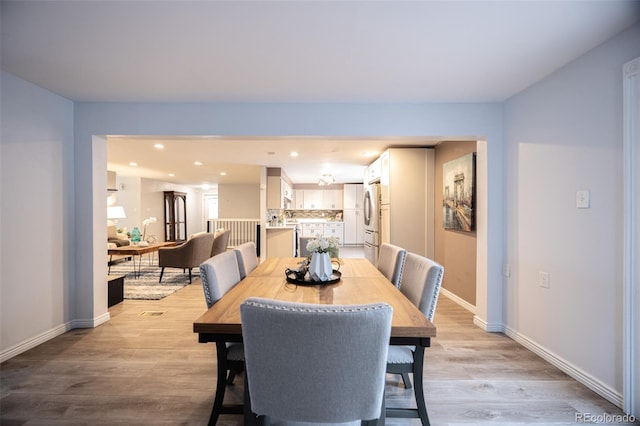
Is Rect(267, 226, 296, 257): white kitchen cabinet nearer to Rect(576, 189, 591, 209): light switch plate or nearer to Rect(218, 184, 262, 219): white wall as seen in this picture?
Rect(218, 184, 262, 219): white wall

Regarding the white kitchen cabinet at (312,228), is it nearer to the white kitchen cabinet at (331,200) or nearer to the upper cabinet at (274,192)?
the white kitchen cabinet at (331,200)

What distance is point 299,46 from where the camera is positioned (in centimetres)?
205

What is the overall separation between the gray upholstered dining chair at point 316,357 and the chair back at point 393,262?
1.31m

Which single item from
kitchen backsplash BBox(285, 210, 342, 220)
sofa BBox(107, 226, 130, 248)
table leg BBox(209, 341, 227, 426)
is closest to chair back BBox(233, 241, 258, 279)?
table leg BBox(209, 341, 227, 426)

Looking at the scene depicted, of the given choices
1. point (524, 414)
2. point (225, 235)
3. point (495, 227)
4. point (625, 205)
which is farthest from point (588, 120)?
point (225, 235)

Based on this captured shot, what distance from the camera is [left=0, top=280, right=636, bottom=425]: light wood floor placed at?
1832 mm

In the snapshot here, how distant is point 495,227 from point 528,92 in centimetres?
130

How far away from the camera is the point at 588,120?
2.12 m

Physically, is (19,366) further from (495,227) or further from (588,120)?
(588,120)

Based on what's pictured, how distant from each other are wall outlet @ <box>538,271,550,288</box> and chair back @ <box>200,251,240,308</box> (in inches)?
98.7

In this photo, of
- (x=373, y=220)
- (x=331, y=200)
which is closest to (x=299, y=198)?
(x=331, y=200)

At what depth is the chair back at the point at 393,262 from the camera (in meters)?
2.36

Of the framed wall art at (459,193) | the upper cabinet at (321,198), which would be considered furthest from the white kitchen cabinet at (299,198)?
the framed wall art at (459,193)

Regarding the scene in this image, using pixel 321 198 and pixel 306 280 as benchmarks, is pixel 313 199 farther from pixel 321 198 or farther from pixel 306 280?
pixel 306 280
